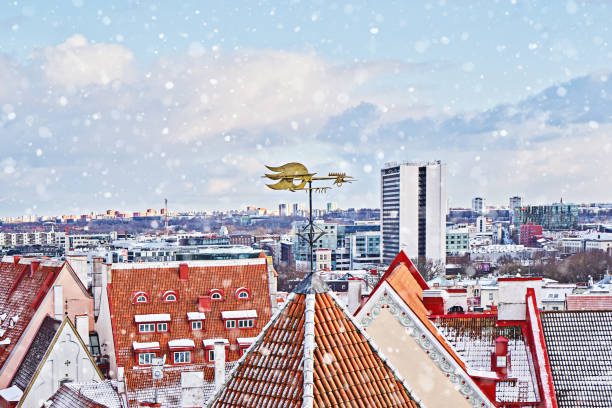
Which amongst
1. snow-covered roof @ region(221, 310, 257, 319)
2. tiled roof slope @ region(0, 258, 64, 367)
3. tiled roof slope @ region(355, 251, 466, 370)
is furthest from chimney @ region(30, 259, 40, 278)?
tiled roof slope @ region(355, 251, 466, 370)

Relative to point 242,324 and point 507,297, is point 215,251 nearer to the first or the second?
point 242,324

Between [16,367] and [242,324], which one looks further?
[242,324]

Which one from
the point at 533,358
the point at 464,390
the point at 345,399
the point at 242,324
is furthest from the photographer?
the point at 242,324

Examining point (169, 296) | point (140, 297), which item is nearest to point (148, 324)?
point (140, 297)

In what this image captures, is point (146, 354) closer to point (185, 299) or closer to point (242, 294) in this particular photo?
point (185, 299)

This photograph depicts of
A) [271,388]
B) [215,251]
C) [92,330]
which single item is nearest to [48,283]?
[92,330]

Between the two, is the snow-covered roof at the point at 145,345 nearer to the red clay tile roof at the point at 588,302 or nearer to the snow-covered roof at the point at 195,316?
the snow-covered roof at the point at 195,316

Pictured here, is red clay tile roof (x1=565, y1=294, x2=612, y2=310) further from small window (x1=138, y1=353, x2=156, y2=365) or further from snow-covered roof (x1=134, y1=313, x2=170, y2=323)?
small window (x1=138, y1=353, x2=156, y2=365)
